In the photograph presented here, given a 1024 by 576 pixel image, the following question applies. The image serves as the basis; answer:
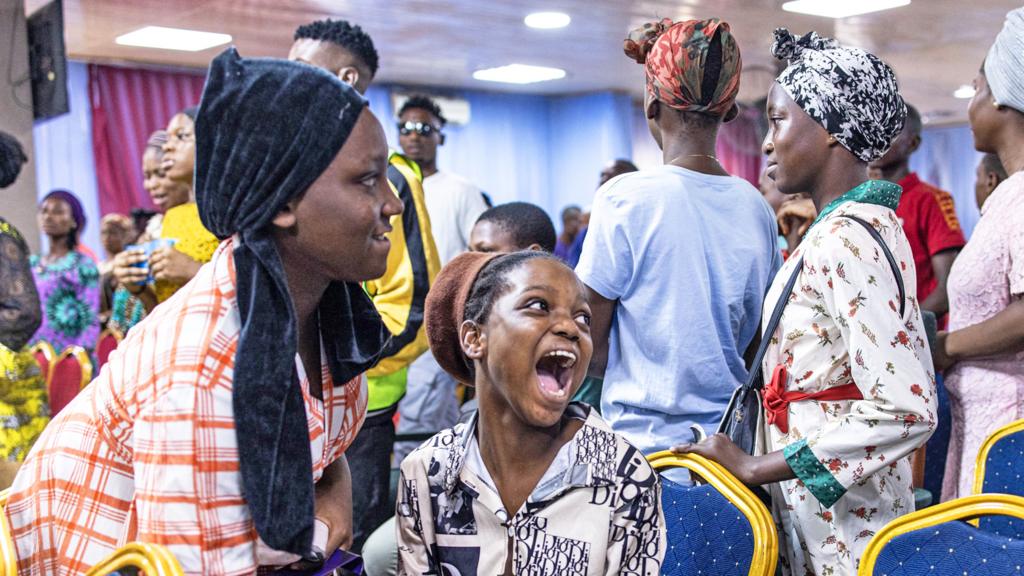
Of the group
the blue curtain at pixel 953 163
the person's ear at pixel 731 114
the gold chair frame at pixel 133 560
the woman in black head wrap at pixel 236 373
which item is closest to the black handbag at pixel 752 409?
the person's ear at pixel 731 114

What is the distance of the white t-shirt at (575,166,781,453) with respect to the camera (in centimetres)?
214

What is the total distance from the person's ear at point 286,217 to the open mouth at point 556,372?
0.57 meters

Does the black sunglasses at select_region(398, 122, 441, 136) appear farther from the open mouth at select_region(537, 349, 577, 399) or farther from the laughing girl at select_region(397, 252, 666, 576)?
the open mouth at select_region(537, 349, 577, 399)

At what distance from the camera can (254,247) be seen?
4.15ft

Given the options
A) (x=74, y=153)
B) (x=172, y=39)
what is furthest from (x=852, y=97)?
(x=74, y=153)

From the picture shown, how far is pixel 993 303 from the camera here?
2.53 m

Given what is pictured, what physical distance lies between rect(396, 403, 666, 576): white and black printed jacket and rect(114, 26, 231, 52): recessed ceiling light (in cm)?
787

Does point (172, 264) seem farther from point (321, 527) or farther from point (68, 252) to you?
point (68, 252)

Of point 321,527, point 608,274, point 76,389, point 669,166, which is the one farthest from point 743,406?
point 76,389

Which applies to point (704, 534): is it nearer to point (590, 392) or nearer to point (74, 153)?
point (590, 392)

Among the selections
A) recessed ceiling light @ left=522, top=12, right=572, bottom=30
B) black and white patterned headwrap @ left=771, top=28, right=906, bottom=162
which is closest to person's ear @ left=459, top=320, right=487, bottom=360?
black and white patterned headwrap @ left=771, top=28, right=906, bottom=162

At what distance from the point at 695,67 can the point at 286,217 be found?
118cm

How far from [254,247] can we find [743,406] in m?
1.12

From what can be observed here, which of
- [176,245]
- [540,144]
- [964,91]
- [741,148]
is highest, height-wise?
[176,245]
